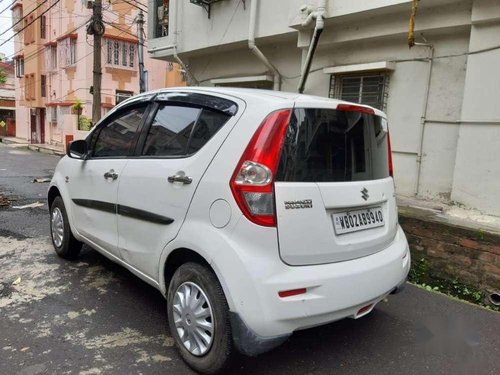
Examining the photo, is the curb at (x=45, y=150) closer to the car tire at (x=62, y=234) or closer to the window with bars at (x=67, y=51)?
the window with bars at (x=67, y=51)

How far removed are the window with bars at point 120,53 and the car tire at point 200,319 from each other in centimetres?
2231

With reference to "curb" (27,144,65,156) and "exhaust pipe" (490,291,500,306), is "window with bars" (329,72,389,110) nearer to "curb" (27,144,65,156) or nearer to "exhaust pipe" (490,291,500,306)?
"exhaust pipe" (490,291,500,306)

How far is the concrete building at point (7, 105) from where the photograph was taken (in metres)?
38.8

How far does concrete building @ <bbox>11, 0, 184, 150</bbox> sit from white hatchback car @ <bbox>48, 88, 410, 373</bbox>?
17.3 m

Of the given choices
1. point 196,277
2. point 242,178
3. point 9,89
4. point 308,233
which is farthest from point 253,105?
point 9,89

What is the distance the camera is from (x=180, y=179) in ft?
8.62

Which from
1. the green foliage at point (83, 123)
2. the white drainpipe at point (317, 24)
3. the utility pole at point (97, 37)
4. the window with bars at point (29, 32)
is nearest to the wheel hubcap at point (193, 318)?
the white drainpipe at point (317, 24)

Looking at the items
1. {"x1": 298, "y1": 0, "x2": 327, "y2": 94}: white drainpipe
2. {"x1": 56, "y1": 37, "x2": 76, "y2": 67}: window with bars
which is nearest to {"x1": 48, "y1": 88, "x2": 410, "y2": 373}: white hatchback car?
{"x1": 298, "y1": 0, "x2": 327, "y2": 94}: white drainpipe

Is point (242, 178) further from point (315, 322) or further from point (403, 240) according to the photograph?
point (403, 240)

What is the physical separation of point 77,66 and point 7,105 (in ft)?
78.1

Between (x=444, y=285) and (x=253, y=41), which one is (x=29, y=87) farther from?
(x=444, y=285)

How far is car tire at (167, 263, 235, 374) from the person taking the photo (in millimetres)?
2334

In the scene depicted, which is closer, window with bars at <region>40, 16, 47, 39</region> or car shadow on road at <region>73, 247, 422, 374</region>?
car shadow on road at <region>73, 247, 422, 374</region>

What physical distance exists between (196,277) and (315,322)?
0.73 m
